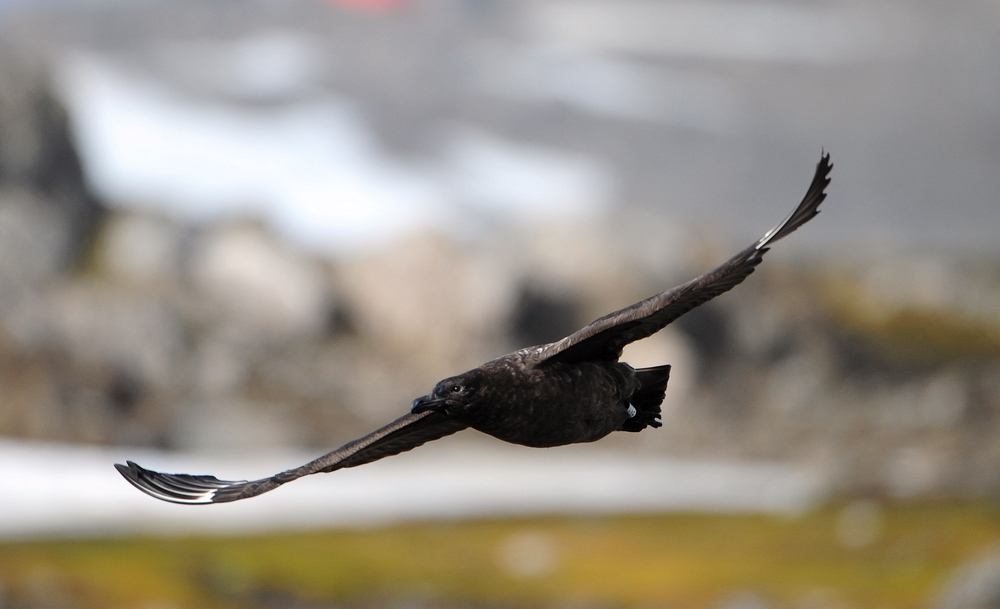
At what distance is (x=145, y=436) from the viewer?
38.9 meters

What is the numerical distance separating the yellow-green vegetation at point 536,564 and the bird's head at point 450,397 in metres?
23.5

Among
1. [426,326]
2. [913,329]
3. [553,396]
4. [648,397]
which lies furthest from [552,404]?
[913,329]

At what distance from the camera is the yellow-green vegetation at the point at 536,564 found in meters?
29.2

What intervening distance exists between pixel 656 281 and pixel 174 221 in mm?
20755

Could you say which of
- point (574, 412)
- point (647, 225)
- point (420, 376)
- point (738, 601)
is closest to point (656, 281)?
point (647, 225)

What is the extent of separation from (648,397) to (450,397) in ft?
7.12

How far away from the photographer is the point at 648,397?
8656 mm

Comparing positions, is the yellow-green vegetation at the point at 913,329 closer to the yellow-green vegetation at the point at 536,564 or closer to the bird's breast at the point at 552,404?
the yellow-green vegetation at the point at 536,564

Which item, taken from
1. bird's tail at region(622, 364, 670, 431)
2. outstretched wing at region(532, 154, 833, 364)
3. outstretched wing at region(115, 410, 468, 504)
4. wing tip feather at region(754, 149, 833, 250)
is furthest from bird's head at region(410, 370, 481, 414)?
wing tip feather at region(754, 149, 833, 250)

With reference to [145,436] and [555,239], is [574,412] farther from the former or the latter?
[555,239]

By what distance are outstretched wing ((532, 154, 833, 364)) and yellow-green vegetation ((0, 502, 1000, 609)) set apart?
75.9ft

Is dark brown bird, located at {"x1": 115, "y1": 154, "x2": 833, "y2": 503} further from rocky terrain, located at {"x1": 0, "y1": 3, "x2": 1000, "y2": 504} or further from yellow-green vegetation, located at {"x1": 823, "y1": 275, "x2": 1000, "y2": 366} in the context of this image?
yellow-green vegetation, located at {"x1": 823, "y1": 275, "x2": 1000, "y2": 366}

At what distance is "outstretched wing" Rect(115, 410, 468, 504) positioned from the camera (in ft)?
25.8

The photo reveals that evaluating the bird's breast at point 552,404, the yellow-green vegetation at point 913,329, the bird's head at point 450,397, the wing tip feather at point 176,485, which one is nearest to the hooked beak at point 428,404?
the bird's head at point 450,397
